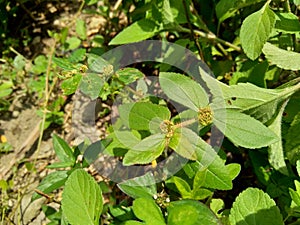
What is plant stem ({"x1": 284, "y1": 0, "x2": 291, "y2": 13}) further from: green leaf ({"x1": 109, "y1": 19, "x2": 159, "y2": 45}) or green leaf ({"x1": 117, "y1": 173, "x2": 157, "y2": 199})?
green leaf ({"x1": 117, "y1": 173, "x2": 157, "y2": 199})

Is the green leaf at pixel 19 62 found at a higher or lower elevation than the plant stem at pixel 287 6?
lower

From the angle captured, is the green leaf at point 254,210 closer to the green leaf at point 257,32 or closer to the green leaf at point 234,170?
the green leaf at point 234,170

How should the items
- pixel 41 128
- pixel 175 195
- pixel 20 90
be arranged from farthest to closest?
pixel 20 90, pixel 41 128, pixel 175 195

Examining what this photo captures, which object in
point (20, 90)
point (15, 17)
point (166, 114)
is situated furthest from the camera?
point (15, 17)

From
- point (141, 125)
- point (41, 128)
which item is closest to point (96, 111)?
point (41, 128)

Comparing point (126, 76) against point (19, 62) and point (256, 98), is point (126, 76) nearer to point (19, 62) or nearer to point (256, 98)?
point (256, 98)

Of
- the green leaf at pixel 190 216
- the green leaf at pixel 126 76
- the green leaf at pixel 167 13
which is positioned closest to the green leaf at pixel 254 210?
the green leaf at pixel 190 216

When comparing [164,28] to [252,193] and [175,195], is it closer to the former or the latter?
[175,195]

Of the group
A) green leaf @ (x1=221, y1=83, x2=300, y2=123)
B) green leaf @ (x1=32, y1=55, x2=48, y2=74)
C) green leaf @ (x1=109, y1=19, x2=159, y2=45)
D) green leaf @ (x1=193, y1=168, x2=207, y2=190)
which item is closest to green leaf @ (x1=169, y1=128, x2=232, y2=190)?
green leaf @ (x1=193, y1=168, x2=207, y2=190)
